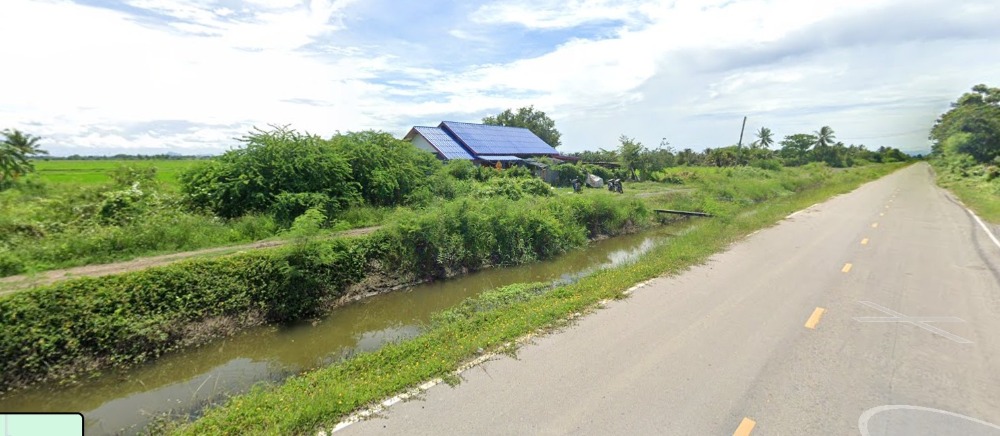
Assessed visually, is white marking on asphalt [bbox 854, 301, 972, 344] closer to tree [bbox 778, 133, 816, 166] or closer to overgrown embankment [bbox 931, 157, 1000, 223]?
overgrown embankment [bbox 931, 157, 1000, 223]

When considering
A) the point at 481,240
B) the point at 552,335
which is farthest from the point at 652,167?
the point at 552,335

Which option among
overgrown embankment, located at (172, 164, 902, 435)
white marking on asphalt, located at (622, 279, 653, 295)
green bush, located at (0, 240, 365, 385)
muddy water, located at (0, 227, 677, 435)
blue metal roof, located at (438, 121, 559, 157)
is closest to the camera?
overgrown embankment, located at (172, 164, 902, 435)

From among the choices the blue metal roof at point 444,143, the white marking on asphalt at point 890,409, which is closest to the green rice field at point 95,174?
the blue metal roof at point 444,143

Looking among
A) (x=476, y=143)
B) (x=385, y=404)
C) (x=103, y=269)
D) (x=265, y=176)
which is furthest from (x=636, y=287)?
(x=476, y=143)

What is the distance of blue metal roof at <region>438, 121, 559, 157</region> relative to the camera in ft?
129

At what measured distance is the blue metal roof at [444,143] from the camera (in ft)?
116

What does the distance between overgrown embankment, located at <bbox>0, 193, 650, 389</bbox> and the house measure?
20.7 meters

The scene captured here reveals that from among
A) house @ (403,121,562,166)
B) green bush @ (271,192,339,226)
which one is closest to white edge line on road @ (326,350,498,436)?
green bush @ (271,192,339,226)

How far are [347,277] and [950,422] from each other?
411 inches

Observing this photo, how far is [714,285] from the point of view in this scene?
9.20 meters

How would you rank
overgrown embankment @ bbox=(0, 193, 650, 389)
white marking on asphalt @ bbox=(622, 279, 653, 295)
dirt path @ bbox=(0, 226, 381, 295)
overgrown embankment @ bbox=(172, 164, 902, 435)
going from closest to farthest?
overgrown embankment @ bbox=(172, 164, 902, 435)
overgrown embankment @ bbox=(0, 193, 650, 389)
dirt path @ bbox=(0, 226, 381, 295)
white marking on asphalt @ bbox=(622, 279, 653, 295)

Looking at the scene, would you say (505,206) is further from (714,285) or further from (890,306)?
(890,306)

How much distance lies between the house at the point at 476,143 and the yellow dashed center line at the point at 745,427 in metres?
30.5

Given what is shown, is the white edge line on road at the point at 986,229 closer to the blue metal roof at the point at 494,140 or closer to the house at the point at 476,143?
the house at the point at 476,143
